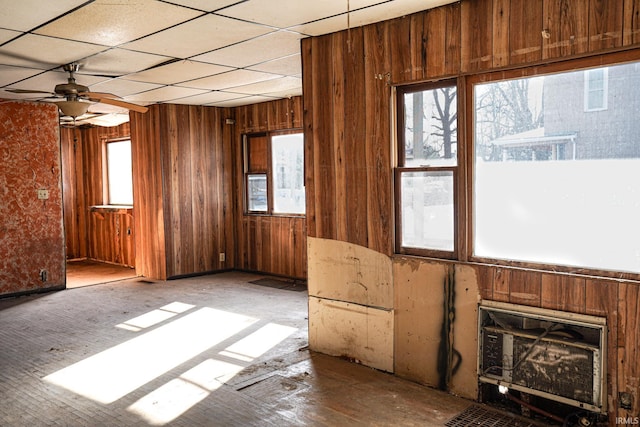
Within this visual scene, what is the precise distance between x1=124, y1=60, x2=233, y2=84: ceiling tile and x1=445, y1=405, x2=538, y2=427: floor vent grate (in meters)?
3.88

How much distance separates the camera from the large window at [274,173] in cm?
744

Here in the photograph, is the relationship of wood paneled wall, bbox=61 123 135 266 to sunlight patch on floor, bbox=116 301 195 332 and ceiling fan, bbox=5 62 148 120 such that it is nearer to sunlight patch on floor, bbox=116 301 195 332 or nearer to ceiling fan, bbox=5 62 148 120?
sunlight patch on floor, bbox=116 301 195 332

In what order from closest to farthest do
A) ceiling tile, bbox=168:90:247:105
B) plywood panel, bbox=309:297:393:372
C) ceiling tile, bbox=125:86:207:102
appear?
plywood panel, bbox=309:297:393:372 < ceiling tile, bbox=125:86:207:102 < ceiling tile, bbox=168:90:247:105

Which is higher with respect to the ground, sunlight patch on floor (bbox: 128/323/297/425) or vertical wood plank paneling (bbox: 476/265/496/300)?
vertical wood plank paneling (bbox: 476/265/496/300)

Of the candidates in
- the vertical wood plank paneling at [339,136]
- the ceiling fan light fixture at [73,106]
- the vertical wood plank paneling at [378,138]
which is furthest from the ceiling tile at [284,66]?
the ceiling fan light fixture at [73,106]

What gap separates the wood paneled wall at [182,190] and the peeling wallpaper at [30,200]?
3.86 ft

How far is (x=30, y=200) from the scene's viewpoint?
23.0 ft

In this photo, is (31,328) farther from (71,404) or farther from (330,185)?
(330,185)

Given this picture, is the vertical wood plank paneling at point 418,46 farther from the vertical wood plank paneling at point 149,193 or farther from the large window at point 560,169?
the vertical wood plank paneling at point 149,193

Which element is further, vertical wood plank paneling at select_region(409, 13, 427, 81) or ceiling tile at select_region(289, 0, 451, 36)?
vertical wood plank paneling at select_region(409, 13, 427, 81)

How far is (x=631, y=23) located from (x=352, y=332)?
2792 millimetres

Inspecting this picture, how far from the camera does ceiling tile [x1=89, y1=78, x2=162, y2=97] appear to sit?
589cm

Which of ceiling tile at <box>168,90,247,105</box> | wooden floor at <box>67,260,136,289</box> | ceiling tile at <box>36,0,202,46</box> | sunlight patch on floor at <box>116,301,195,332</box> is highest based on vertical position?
ceiling tile at <box>168,90,247,105</box>

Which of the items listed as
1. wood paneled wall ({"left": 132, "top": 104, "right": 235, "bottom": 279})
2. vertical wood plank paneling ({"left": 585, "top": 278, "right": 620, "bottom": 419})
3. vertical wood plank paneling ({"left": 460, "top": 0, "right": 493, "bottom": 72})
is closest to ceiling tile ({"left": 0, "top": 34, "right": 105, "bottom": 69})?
wood paneled wall ({"left": 132, "top": 104, "right": 235, "bottom": 279})
